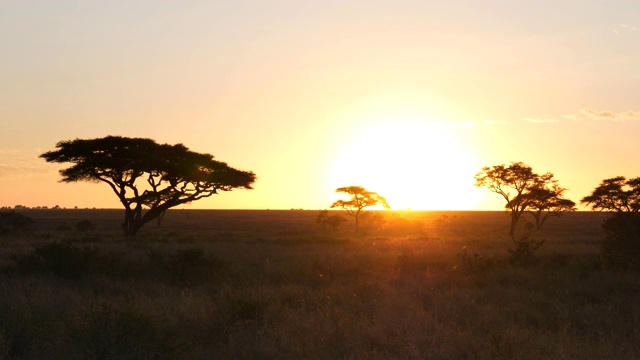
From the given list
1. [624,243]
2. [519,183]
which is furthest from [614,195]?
[624,243]

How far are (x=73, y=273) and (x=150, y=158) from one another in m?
22.7

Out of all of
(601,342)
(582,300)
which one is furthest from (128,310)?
(582,300)

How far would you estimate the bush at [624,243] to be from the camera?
16047mm

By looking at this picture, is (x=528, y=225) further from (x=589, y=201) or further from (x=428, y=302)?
(x=428, y=302)

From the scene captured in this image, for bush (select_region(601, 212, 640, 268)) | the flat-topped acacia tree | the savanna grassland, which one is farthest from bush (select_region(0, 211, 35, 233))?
bush (select_region(601, 212, 640, 268))

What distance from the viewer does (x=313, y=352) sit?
7.38m

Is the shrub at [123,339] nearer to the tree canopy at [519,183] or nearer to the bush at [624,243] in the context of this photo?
the bush at [624,243]

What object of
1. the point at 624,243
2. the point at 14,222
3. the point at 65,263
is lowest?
the point at 65,263

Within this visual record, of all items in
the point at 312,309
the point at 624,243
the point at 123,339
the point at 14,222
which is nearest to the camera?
the point at 123,339

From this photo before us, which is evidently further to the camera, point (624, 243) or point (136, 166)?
point (136, 166)

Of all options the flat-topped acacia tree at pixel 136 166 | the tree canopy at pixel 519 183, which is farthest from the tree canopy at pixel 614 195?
the flat-topped acacia tree at pixel 136 166

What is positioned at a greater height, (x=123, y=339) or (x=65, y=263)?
(x=65, y=263)

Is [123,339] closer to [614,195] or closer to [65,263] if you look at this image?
[65,263]

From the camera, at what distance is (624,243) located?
16312 mm
